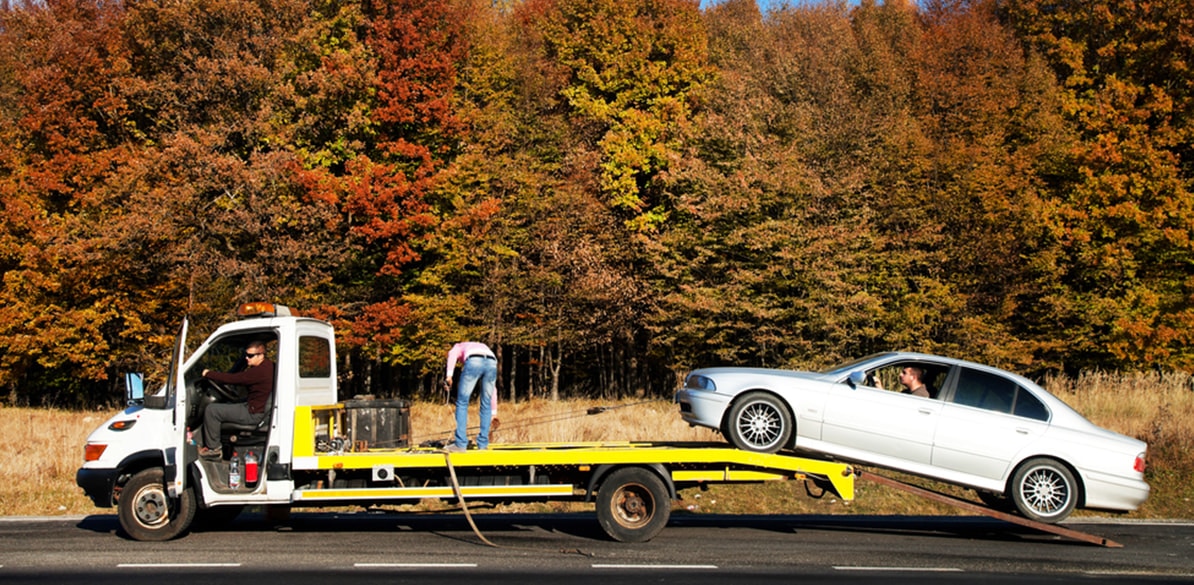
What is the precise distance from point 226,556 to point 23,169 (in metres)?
30.8

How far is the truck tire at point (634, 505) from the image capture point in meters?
10.8

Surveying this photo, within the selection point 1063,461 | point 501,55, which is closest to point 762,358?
point 501,55

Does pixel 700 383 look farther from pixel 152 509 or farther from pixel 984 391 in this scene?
pixel 152 509

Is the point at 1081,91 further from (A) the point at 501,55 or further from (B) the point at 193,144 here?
(B) the point at 193,144

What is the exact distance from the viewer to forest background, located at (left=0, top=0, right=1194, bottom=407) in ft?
104

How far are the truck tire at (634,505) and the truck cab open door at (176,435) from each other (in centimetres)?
425

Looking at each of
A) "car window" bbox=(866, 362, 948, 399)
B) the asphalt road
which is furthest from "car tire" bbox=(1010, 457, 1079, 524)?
"car window" bbox=(866, 362, 948, 399)

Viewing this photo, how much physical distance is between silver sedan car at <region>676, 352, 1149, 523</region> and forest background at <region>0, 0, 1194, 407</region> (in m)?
18.7

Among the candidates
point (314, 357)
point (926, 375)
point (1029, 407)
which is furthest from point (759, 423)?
point (314, 357)

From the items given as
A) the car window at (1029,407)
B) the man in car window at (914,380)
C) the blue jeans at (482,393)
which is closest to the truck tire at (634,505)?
the blue jeans at (482,393)

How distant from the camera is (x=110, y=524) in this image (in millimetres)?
12672

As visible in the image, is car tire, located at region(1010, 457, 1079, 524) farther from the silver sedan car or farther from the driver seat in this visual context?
the driver seat

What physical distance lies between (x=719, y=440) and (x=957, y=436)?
683cm

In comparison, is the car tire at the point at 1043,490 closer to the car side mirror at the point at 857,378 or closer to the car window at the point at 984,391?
the car window at the point at 984,391
